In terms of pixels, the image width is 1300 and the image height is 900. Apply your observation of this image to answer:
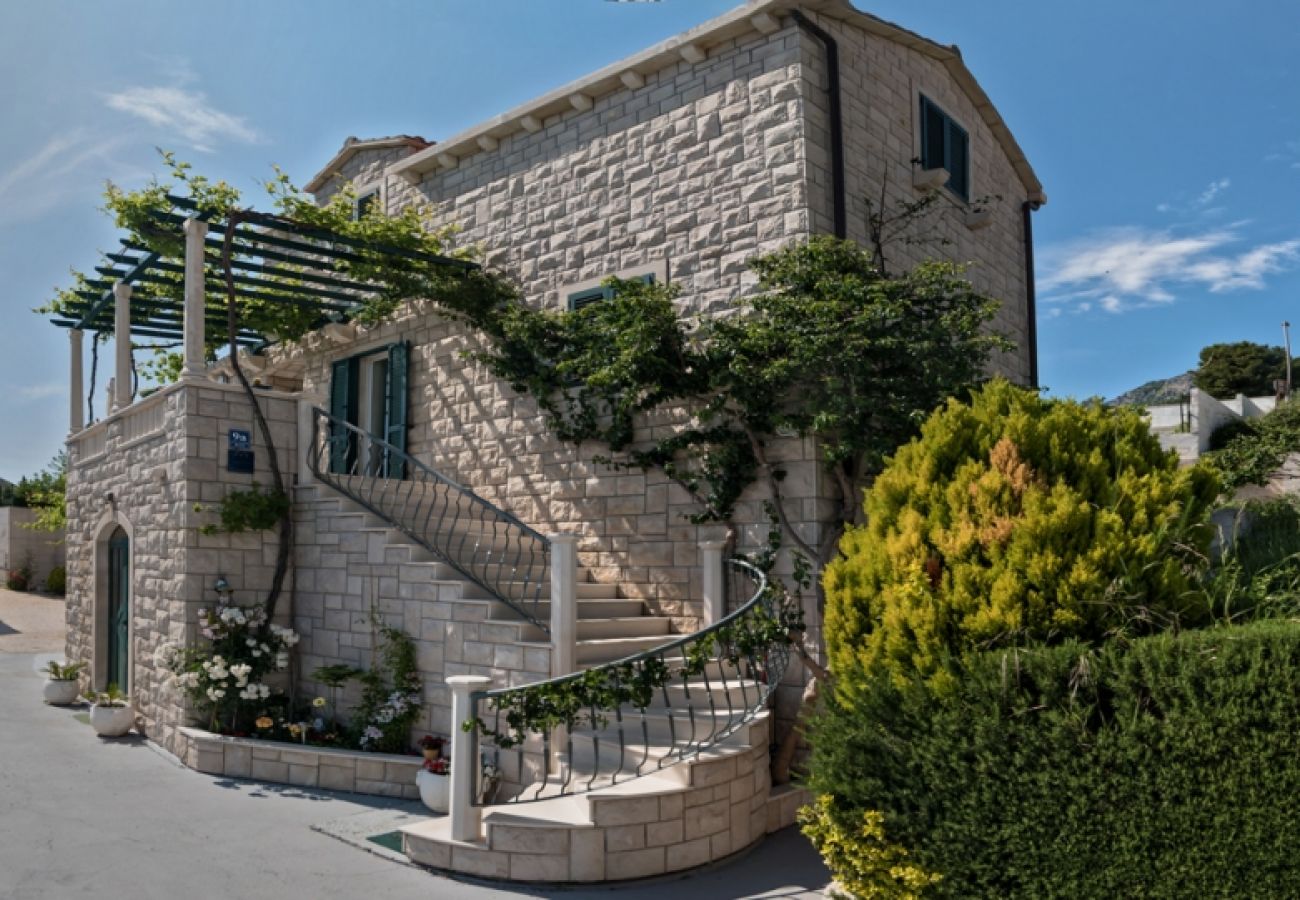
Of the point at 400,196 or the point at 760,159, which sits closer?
the point at 760,159

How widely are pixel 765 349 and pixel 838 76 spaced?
2.68 meters

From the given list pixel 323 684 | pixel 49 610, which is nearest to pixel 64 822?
pixel 323 684

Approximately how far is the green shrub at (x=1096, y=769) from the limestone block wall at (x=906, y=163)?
482cm

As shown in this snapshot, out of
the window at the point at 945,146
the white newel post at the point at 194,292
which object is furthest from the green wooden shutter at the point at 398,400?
the window at the point at 945,146

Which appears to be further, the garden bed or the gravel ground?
the gravel ground

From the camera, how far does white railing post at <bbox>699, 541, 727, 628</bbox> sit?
8.02 metres

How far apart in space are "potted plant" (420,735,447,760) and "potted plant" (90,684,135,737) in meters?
3.83

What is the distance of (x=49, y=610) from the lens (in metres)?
19.5

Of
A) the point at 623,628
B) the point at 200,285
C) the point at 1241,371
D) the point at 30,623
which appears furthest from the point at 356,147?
the point at 1241,371

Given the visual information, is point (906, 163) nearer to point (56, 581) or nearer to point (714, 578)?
point (714, 578)

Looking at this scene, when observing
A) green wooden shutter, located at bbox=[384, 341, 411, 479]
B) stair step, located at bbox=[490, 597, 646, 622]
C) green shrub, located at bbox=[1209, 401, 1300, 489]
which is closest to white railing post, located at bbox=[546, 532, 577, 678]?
stair step, located at bbox=[490, 597, 646, 622]

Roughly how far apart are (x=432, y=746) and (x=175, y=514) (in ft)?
11.9

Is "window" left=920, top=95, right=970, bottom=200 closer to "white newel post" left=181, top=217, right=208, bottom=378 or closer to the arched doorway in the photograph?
"white newel post" left=181, top=217, right=208, bottom=378

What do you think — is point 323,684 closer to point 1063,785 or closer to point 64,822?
point 64,822
